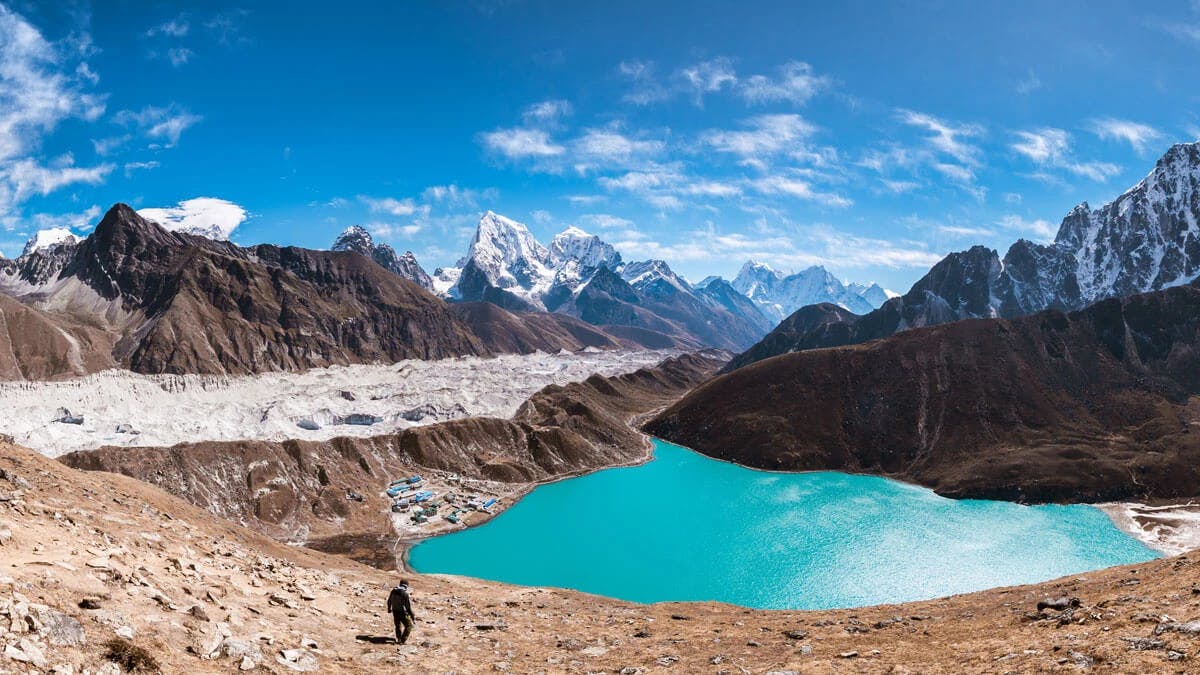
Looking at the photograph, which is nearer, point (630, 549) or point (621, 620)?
point (621, 620)

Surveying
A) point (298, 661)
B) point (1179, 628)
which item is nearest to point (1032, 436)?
point (1179, 628)

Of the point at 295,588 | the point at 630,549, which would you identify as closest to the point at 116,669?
the point at 295,588

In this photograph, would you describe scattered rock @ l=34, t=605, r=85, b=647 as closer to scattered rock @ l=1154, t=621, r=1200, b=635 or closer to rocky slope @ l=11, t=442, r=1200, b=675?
rocky slope @ l=11, t=442, r=1200, b=675

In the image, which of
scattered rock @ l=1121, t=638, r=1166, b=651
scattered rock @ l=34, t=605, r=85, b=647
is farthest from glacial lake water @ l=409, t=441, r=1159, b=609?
scattered rock @ l=34, t=605, r=85, b=647

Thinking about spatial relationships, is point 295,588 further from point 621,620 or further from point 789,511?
point 789,511

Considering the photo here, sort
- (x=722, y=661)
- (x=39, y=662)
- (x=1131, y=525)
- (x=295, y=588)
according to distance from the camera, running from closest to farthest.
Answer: (x=39, y=662) < (x=722, y=661) < (x=295, y=588) < (x=1131, y=525)

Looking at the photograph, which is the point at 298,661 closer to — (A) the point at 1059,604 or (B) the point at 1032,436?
(A) the point at 1059,604
